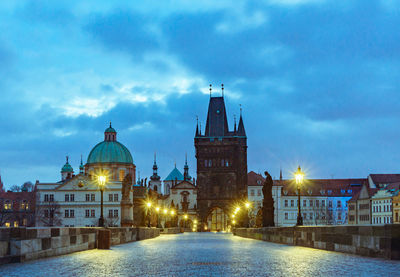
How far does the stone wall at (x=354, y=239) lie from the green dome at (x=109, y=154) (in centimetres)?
11069

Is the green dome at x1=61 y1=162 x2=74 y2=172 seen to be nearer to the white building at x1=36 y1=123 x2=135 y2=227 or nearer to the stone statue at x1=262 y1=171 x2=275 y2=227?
the white building at x1=36 y1=123 x2=135 y2=227

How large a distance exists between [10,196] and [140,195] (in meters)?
40.4

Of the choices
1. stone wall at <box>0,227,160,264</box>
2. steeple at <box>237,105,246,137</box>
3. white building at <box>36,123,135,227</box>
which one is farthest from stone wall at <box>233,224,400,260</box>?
steeple at <box>237,105,246,137</box>

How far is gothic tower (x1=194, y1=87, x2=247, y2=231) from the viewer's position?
121m

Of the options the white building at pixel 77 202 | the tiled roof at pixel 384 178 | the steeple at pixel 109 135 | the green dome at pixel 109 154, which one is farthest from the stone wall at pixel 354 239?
the steeple at pixel 109 135

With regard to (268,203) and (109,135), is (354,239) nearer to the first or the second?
(268,203)

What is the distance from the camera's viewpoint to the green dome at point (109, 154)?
441 ft

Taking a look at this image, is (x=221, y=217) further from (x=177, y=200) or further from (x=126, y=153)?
(x=126, y=153)

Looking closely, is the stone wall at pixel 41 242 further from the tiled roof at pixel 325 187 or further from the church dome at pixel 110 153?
the tiled roof at pixel 325 187

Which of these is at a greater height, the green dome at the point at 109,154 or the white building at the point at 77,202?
the green dome at the point at 109,154

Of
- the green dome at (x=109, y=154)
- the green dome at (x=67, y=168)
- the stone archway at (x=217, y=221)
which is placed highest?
the green dome at (x=109, y=154)

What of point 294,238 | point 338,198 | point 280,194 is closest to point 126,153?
point 280,194

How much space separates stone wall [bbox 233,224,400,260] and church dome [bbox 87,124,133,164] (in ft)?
Answer: 363

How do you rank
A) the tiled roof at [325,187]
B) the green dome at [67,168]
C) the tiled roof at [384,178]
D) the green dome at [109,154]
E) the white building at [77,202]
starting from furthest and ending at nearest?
the green dome at [67,168]
the tiled roof at [325,187]
the green dome at [109,154]
the tiled roof at [384,178]
the white building at [77,202]
